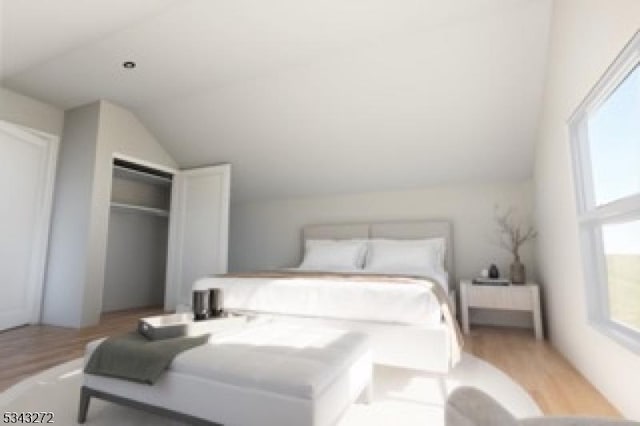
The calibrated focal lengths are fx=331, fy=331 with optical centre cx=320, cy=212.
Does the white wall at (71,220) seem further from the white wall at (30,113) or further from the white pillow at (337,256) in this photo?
the white pillow at (337,256)

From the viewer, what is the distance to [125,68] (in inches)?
124

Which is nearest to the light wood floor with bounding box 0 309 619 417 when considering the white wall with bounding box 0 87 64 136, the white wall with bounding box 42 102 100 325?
the white wall with bounding box 42 102 100 325

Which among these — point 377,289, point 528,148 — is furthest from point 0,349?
point 528,148

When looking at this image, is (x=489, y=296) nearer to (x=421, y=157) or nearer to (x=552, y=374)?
(x=552, y=374)

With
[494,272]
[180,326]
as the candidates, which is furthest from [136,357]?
[494,272]

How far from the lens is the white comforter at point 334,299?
7.20ft

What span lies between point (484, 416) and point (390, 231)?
141 inches

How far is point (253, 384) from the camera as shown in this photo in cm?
126

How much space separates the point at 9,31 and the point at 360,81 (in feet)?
9.30

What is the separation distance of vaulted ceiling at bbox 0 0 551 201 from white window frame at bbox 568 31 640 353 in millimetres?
917

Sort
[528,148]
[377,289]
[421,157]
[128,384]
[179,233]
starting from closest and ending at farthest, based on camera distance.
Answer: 1. [128,384]
2. [377,289]
3. [528,148]
4. [421,157]
5. [179,233]

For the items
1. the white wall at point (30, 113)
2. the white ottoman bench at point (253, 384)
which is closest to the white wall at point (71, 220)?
the white wall at point (30, 113)

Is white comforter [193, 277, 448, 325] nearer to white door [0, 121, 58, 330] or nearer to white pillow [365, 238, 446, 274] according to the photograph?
white pillow [365, 238, 446, 274]

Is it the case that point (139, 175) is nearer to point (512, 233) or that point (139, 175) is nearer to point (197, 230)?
point (197, 230)
